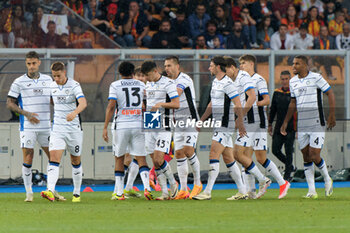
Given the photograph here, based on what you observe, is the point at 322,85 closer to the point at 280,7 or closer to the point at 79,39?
the point at 79,39

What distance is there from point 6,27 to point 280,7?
31.5 feet

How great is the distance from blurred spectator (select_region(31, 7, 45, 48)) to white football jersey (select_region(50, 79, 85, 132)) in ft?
19.6

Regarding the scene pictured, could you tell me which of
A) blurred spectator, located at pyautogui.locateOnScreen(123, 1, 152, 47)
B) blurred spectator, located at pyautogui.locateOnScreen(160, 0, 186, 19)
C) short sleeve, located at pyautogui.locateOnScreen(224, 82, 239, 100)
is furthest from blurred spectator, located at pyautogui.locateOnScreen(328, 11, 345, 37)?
short sleeve, located at pyautogui.locateOnScreen(224, 82, 239, 100)

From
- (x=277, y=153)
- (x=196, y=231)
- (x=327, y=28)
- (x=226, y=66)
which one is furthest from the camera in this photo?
→ (x=327, y=28)

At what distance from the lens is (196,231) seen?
302 inches

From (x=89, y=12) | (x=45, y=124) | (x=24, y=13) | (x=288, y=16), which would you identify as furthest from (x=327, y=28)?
(x=45, y=124)

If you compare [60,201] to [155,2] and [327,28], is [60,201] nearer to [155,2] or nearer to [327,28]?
[155,2]

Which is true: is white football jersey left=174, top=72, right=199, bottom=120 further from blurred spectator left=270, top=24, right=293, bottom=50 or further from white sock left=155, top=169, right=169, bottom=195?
blurred spectator left=270, top=24, right=293, bottom=50

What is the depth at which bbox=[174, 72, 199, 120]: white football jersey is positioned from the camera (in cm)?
1222

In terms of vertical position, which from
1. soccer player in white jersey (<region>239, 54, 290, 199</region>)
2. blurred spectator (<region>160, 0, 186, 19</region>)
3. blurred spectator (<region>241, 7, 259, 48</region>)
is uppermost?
blurred spectator (<region>160, 0, 186, 19</region>)

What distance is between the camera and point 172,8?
21703mm

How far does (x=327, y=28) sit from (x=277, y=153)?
7391 mm

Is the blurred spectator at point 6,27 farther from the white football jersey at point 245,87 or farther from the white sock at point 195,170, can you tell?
the white football jersey at point 245,87

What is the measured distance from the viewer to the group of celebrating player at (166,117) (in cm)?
1153
